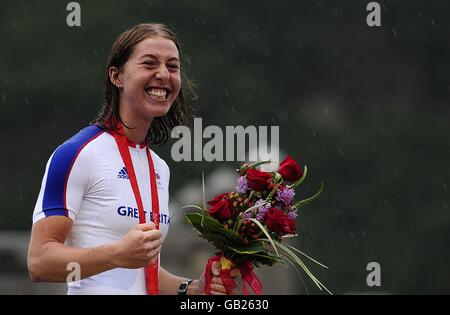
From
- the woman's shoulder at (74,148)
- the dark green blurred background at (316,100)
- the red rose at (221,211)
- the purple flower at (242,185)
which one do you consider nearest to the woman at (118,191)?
the woman's shoulder at (74,148)

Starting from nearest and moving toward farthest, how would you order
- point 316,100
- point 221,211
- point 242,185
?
point 221,211, point 242,185, point 316,100

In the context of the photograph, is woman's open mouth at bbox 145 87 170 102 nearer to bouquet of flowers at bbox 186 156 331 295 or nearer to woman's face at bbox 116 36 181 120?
woman's face at bbox 116 36 181 120

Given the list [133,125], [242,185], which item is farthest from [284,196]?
[133,125]

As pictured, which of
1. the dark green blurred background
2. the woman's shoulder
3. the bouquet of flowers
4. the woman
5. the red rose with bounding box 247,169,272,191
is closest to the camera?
the woman

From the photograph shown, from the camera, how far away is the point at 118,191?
190 inches

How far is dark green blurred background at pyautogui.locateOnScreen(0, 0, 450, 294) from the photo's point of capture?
1973cm

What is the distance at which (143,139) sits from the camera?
511 centimetres

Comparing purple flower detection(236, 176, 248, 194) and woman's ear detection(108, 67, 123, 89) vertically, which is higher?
woman's ear detection(108, 67, 123, 89)

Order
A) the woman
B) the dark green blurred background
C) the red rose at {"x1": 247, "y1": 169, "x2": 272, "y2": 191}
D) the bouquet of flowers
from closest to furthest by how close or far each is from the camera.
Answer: the woman, the bouquet of flowers, the red rose at {"x1": 247, "y1": 169, "x2": 272, "y2": 191}, the dark green blurred background

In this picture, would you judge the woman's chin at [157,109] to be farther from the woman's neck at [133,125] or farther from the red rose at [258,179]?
the red rose at [258,179]

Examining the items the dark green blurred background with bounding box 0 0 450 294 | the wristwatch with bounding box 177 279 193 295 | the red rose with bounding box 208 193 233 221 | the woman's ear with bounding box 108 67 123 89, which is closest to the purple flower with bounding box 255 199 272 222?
the red rose with bounding box 208 193 233 221

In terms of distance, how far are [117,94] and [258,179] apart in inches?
27.1

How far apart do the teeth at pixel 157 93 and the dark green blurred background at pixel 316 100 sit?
46.2 ft

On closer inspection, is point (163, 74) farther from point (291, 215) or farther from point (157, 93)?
point (291, 215)
